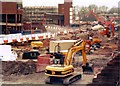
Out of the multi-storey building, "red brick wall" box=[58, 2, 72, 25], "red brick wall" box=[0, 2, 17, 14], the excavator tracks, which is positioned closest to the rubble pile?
the excavator tracks

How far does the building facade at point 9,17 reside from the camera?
27438mm

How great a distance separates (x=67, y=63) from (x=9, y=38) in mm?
8914

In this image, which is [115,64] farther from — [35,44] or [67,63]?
[35,44]

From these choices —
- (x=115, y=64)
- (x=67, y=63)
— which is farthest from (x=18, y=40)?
(x=115, y=64)

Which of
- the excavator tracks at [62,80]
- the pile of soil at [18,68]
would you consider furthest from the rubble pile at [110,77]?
the pile of soil at [18,68]

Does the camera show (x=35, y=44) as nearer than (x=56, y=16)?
Yes

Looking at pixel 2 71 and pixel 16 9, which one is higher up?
pixel 16 9

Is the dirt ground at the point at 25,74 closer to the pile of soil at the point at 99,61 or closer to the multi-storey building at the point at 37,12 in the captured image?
the pile of soil at the point at 99,61

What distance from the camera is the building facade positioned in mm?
27438

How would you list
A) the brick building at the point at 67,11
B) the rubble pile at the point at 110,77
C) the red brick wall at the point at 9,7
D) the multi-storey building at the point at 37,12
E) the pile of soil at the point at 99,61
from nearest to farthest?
the rubble pile at the point at 110,77
the pile of soil at the point at 99,61
the red brick wall at the point at 9,7
the brick building at the point at 67,11
the multi-storey building at the point at 37,12

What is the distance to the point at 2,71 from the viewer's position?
11.0 meters

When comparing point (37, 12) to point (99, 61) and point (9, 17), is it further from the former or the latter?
point (99, 61)

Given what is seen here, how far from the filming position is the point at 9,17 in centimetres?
2844

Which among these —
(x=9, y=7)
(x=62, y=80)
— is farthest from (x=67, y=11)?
(x=62, y=80)
